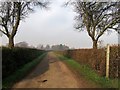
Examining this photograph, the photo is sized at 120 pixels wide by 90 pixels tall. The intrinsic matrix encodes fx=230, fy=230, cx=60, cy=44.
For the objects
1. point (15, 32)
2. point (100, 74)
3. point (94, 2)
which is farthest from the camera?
point (94, 2)

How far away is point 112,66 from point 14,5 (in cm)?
1854

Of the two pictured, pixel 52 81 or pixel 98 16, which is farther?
pixel 98 16

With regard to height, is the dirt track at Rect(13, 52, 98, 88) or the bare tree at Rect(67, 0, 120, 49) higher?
the bare tree at Rect(67, 0, 120, 49)

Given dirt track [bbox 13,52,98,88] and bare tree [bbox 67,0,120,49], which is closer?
dirt track [bbox 13,52,98,88]

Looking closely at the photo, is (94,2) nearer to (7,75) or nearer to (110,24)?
(110,24)

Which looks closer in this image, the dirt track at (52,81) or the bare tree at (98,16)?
the dirt track at (52,81)

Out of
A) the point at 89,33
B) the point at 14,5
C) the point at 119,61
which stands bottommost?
the point at 119,61

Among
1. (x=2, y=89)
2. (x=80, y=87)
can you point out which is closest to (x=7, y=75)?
(x=2, y=89)

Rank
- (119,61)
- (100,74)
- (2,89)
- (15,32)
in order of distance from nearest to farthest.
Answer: (2,89)
(119,61)
(100,74)
(15,32)

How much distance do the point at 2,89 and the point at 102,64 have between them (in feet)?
26.3

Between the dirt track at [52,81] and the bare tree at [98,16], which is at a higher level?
the bare tree at [98,16]

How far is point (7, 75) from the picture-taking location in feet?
50.6

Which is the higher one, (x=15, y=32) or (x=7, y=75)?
(x=15, y=32)

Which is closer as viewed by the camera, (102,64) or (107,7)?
(102,64)
